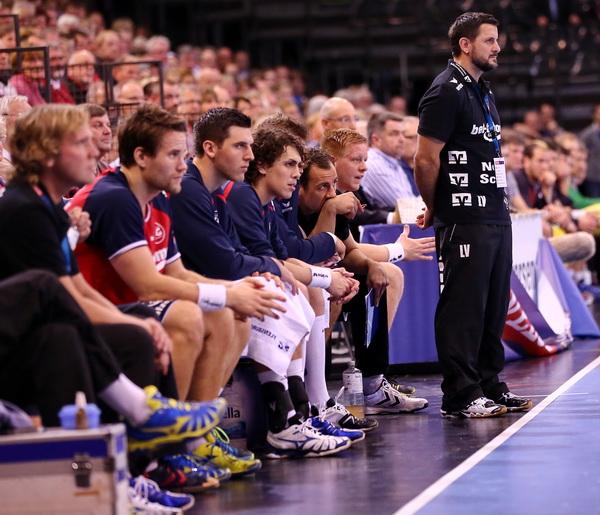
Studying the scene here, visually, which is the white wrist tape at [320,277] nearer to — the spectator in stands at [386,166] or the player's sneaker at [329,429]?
the player's sneaker at [329,429]

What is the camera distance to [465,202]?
20.6ft

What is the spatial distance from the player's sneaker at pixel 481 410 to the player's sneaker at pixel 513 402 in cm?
9

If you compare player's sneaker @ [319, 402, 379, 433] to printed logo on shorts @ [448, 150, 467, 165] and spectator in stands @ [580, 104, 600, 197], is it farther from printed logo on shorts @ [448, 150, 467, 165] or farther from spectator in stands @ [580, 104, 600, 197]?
spectator in stands @ [580, 104, 600, 197]

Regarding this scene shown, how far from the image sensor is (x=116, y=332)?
4320 millimetres

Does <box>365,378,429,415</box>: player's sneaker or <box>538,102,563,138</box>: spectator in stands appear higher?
<box>538,102,563,138</box>: spectator in stands

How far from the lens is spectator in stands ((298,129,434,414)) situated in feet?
21.1

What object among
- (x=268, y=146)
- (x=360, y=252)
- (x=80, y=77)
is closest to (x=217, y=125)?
(x=268, y=146)

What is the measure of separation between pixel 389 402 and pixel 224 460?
67.0 inches

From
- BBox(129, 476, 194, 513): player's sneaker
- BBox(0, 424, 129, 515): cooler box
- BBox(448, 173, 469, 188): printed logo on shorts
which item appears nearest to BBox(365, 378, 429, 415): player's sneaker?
BBox(448, 173, 469, 188): printed logo on shorts

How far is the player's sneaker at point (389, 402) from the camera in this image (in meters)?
6.53

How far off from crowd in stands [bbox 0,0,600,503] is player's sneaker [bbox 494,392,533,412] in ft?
1.28

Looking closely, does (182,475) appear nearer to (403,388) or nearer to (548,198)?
(403,388)

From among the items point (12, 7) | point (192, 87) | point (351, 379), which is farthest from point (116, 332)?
point (12, 7)

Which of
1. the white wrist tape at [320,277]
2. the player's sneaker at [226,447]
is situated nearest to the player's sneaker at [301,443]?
the player's sneaker at [226,447]
